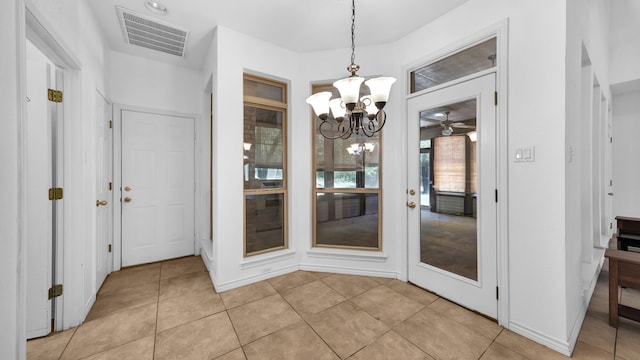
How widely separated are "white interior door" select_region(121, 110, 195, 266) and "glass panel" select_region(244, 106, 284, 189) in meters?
1.31

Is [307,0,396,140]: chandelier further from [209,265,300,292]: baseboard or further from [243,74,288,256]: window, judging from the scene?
[209,265,300,292]: baseboard

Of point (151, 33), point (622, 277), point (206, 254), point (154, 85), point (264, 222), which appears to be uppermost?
point (151, 33)

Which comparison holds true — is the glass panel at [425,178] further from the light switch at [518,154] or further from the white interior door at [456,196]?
the light switch at [518,154]

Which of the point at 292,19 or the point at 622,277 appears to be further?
the point at 292,19

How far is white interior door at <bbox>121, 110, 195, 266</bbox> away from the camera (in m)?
3.28

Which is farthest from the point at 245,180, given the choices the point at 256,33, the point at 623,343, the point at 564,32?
the point at 623,343

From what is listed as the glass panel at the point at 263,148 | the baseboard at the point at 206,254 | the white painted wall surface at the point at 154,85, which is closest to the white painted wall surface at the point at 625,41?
the glass panel at the point at 263,148

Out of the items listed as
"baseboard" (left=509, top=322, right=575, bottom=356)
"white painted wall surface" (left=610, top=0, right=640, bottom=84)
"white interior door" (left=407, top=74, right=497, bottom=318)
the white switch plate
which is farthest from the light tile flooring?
"white painted wall surface" (left=610, top=0, right=640, bottom=84)

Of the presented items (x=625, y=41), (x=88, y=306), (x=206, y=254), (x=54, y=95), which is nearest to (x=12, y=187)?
(x=54, y=95)

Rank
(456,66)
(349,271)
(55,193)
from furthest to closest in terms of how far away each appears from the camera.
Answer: (349,271), (456,66), (55,193)

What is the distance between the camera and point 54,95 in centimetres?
199

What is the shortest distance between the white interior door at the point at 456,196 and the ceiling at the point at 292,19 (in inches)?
33.3

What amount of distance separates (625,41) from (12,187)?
6.91 metres

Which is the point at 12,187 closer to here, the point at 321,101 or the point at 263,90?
the point at 321,101
